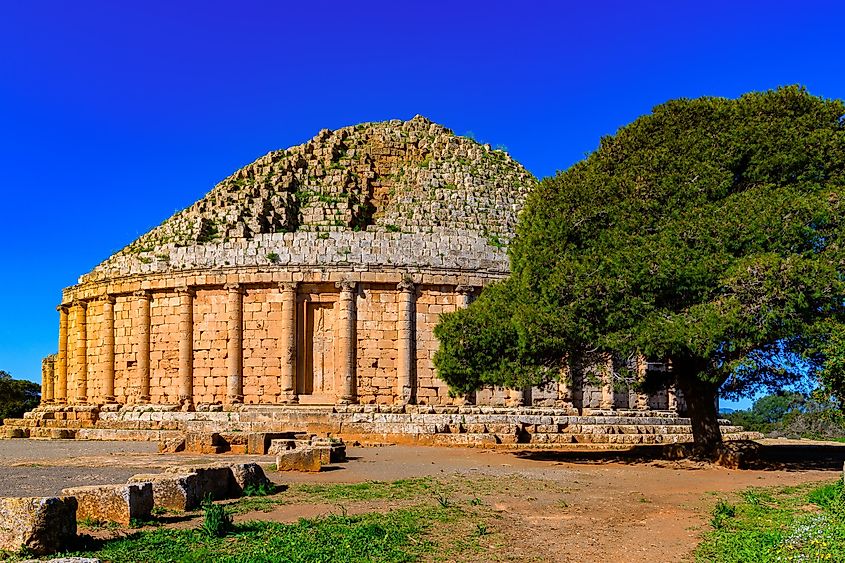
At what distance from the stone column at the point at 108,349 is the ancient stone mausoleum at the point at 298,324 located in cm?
6

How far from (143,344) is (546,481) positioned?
902 inches

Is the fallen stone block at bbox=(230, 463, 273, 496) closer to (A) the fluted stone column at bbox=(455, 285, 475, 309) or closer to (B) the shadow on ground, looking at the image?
(B) the shadow on ground

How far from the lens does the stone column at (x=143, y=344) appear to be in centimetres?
3516

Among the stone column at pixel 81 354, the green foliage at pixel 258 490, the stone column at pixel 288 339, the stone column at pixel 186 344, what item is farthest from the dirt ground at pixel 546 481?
the stone column at pixel 81 354

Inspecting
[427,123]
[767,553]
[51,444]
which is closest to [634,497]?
[767,553]

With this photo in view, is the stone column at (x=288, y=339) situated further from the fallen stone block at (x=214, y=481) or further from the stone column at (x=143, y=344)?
the fallen stone block at (x=214, y=481)

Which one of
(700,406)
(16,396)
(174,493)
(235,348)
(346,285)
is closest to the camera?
(174,493)

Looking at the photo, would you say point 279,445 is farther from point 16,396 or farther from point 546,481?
point 16,396

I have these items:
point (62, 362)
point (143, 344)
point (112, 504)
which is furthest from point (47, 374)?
point (112, 504)

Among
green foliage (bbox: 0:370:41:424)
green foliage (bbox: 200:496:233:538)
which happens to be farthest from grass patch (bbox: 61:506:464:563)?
green foliage (bbox: 0:370:41:424)

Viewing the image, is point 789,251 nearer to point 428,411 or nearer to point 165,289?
point 428,411

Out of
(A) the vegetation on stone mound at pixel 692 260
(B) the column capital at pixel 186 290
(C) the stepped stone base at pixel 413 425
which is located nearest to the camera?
(A) the vegetation on stone mound at pixel 692 260

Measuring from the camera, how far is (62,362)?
40.7m

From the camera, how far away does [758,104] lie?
21.7 metres
